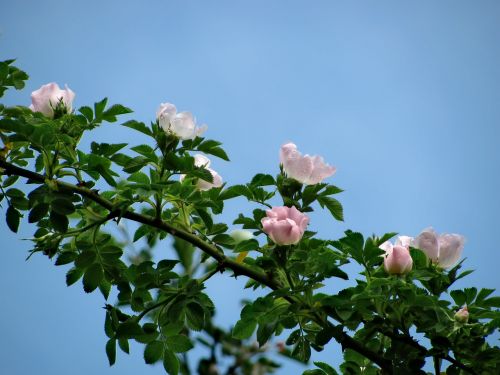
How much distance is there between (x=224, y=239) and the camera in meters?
1.75

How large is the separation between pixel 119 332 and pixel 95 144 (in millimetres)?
507

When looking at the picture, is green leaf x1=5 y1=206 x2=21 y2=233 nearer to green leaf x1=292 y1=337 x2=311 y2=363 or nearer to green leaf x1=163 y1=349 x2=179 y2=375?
green leaf x1=163 y1=349 x2=179 y2=375

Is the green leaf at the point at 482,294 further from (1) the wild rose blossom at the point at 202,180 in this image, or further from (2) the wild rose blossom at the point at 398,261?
(1) the wild rose blossom at the point at 202,180

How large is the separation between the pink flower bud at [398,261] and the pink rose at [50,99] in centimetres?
100

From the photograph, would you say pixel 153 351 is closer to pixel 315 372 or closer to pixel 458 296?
pixel 315 372

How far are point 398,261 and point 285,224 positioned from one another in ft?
0.96

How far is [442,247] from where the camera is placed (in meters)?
1.70

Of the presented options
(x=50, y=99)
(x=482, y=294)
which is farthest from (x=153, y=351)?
(x=482, y=294)

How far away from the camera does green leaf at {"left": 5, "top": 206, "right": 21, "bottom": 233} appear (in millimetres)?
1776

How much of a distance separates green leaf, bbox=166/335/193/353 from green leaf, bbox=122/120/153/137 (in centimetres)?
55

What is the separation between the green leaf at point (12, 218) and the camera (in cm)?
178

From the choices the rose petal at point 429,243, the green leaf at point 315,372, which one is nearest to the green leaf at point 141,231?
the green leaf at point 315,372

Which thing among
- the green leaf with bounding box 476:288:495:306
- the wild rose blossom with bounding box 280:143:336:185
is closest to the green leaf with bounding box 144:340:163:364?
the wild rose blossom with bounding box 280:143:336:185

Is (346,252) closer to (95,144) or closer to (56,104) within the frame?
(95,144)
